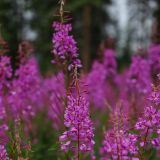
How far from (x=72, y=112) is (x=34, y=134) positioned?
16.2 feet

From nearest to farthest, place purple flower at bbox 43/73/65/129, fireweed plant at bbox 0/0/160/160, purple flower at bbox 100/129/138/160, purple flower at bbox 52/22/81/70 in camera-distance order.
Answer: purple flower at bbox 100/129/138/160
fireweed plant at bbox 0/0/160/160
purple flower at bbox 52/22/81/70
purple flower at bbox 43/73/65/129

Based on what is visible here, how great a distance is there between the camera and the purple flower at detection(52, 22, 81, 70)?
209 inches

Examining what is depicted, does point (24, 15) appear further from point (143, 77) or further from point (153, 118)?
point (153, 118)

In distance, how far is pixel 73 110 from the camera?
157 inches

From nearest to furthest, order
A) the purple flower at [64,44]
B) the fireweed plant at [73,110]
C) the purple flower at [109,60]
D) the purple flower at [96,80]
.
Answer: the fireweed plant at [73,110] → the purple flower at [64,44] → the purple flower at [109,60] → the purple flower at [96,80]

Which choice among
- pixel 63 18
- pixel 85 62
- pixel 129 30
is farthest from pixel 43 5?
pixel 129 30

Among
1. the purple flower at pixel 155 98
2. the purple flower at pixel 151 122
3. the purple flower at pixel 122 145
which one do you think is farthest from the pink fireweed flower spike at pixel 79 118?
the purple flower at pixel 155 98

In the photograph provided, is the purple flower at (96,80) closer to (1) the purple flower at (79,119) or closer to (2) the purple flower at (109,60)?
(2) the purple flower at (109,60)

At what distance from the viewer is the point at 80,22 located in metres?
33.6

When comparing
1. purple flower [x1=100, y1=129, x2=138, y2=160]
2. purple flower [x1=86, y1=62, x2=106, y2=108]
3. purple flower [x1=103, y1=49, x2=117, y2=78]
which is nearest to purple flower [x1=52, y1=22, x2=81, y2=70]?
purple flower [x1=100, y1=129, x2=138, y2=160]

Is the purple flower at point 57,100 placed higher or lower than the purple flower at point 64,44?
lower

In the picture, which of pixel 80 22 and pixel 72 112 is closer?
pixel 72 112

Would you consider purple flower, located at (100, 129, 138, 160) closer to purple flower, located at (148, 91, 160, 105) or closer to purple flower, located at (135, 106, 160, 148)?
purple flower, located at (135, 106, 160, 148)

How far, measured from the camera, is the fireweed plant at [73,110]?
4031 mm
